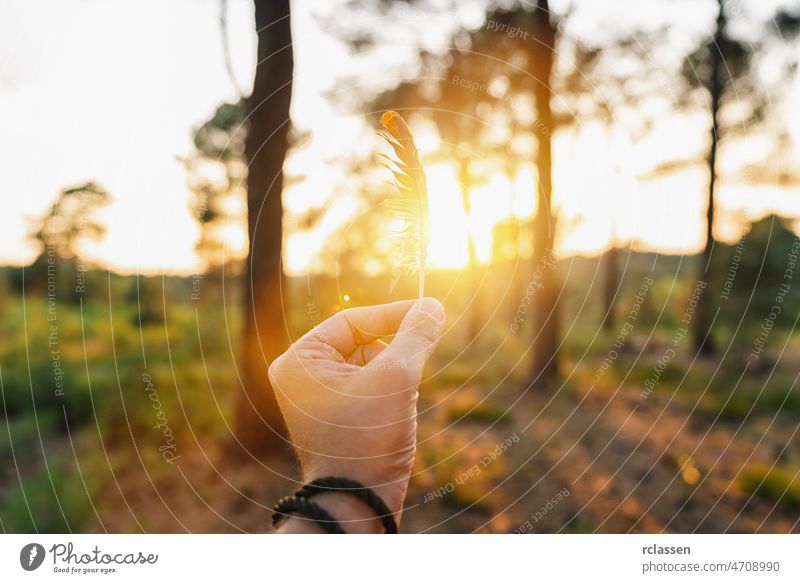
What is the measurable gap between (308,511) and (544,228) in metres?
5.22

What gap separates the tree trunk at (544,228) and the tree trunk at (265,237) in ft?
8.93

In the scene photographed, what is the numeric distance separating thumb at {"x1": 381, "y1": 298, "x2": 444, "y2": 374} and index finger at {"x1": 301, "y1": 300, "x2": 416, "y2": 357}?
6cm

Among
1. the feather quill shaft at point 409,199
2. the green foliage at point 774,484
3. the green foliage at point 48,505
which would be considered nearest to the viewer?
the feather quill shaft at point 409,199

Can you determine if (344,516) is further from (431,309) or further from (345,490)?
(431,309)

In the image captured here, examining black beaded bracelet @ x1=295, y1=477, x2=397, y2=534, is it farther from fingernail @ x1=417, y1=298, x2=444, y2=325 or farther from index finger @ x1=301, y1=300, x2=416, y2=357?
fingernail @ x1=417, y1=298, x2=444, y2=325

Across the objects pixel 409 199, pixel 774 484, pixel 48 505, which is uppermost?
pixel 409 199

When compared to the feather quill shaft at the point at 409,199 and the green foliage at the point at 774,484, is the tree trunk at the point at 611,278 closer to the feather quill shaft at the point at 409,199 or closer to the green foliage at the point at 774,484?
the green foliage at the point at 774,484

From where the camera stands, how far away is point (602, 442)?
4.91 metres

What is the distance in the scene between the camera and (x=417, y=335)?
1.85 metres

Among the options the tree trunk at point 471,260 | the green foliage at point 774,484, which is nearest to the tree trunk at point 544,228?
the tree trunk at point 471,260

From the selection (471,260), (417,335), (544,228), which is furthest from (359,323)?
(544,228)

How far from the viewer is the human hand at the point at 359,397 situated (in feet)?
5.91
